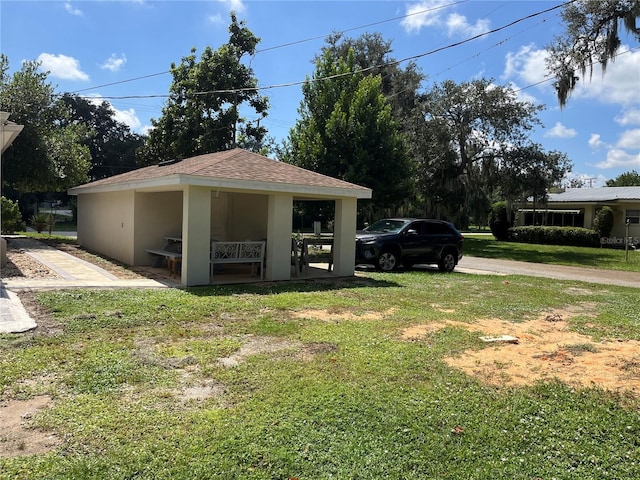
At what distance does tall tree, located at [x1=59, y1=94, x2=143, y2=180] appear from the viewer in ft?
163

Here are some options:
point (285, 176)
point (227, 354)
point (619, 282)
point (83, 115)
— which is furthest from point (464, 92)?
point (83, 115)

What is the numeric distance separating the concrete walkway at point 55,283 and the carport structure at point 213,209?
1.14 metres

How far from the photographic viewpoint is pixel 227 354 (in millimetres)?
5465

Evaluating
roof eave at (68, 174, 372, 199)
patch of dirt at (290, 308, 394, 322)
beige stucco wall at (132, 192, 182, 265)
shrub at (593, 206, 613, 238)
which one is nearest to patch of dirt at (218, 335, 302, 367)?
patch of dirt at (290, 308, 394, 322)

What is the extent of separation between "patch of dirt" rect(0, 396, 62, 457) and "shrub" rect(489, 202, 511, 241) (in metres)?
32.4

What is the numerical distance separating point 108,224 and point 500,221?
2568 cm

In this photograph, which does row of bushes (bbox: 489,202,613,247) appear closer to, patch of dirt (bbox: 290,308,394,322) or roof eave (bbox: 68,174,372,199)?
roof eave (bbox: 68,174,372,199)

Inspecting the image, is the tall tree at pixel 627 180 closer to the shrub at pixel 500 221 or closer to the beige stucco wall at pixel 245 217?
the shrub at pixel 500 221

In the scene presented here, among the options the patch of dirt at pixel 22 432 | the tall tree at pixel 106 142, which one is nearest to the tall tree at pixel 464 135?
the patch of dirt at pixel 22 432

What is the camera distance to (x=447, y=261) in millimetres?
15180

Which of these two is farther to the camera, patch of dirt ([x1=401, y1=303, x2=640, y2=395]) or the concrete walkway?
the concrete walkway

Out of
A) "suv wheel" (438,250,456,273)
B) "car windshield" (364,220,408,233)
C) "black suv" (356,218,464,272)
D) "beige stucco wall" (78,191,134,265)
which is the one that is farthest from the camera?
"suv wheel" (438,250,456,273)

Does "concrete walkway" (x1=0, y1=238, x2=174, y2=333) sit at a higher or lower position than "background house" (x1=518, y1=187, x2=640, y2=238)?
lower

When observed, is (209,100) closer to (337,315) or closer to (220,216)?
(220,216)
